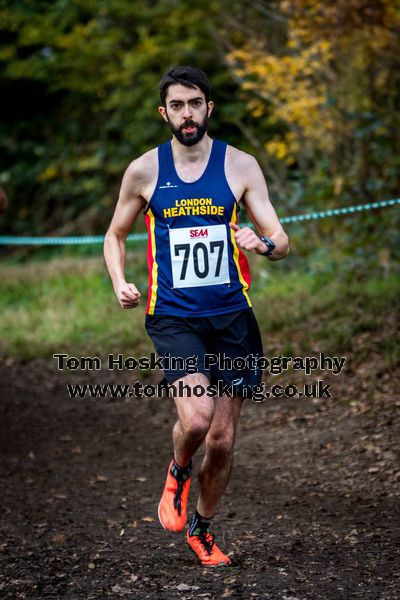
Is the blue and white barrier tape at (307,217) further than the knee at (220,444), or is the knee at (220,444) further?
the blue and white barrier tape at (307,217)

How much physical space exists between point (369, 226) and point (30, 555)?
22.4 ft

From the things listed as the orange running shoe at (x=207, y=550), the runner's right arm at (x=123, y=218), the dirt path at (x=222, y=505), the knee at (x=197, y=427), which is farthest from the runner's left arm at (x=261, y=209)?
the dirt path at (x=222, y=505)

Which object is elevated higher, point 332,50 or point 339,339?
point 332,50

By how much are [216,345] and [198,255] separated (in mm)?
433

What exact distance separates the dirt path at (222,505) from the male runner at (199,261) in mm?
375

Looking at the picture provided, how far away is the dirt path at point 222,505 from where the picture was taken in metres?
3.85

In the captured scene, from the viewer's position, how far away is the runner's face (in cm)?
397

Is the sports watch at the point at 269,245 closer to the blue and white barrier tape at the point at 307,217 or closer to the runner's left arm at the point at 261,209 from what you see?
the runner's left arm at the point at 261,209

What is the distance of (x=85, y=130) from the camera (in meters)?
17.9

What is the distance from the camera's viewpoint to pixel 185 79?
3982 mm

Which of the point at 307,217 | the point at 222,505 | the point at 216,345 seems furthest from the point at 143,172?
the point at 307,217

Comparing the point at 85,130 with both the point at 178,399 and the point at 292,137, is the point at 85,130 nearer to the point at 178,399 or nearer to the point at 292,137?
the point at 292,137

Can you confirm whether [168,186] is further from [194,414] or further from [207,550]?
[207,550]

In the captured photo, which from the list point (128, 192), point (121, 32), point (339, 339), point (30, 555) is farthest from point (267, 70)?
point (30, 555)
